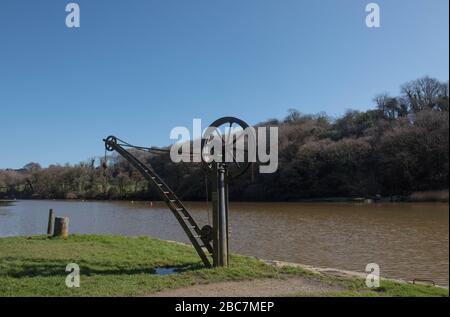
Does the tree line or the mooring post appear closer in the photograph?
the tree line

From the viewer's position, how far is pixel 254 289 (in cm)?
876

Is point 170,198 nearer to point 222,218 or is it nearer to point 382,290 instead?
point 222,218

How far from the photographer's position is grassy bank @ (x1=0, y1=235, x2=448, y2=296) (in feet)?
28.1

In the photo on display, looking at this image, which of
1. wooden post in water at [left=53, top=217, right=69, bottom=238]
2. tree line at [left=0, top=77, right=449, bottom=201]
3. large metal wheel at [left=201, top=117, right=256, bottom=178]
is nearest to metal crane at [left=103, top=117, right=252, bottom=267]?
large metal wheel at [left=201, top=117, right=256, bottom=178]

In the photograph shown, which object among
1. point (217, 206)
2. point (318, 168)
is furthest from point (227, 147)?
point (318, 168)

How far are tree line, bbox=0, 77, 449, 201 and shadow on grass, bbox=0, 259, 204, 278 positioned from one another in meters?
3.63

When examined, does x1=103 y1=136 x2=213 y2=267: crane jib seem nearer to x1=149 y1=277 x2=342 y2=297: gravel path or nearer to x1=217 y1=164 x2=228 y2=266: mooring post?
x1=217 y1=164 x2=228 y2=266: mooring post

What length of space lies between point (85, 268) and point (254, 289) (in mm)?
4769

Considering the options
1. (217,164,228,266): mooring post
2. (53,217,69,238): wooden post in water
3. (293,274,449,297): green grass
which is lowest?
(293,274,449,297): green grass

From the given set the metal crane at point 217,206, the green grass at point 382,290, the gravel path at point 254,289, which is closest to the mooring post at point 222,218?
the metal crane at point 217,206

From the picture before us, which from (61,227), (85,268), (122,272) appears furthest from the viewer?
(61,227)

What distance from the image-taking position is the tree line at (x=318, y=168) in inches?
256
